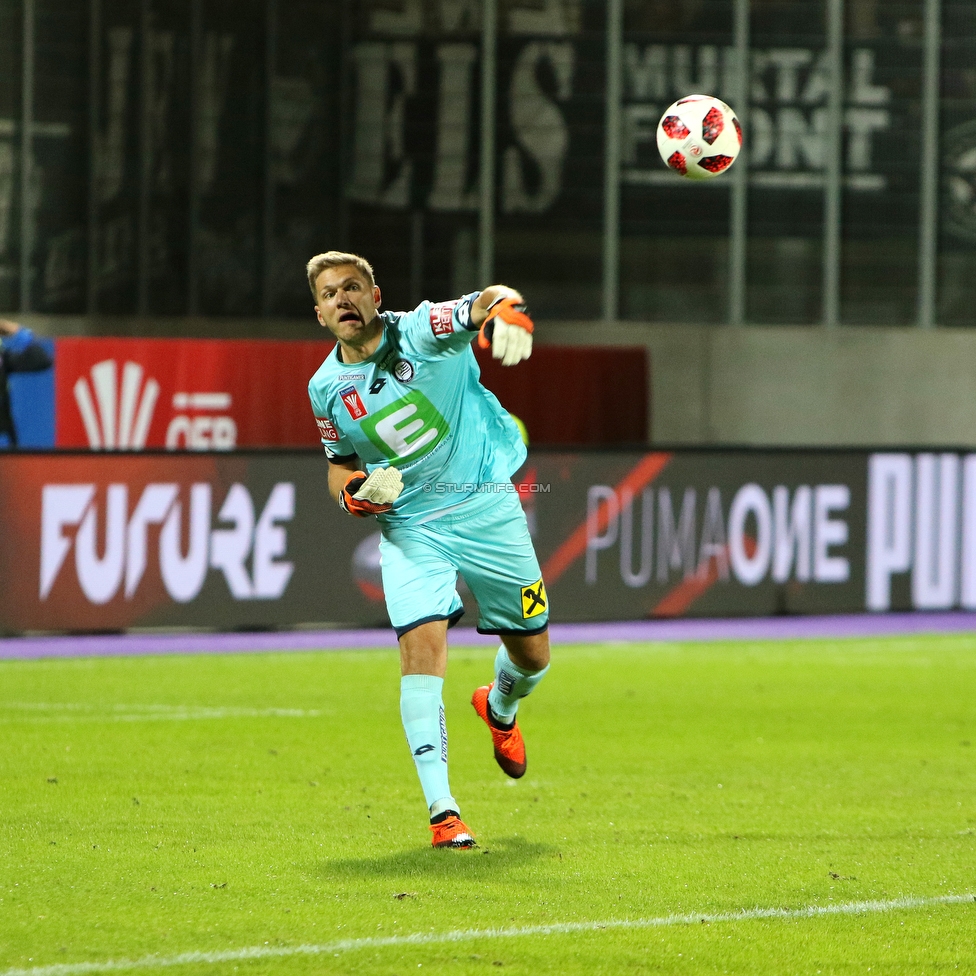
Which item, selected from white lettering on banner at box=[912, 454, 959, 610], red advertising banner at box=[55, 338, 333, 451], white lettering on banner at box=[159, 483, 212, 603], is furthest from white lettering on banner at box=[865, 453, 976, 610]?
red advertising banner at box=[55, 338, 333, 451]

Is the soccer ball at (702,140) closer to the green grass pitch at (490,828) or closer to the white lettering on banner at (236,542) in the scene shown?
the green grass pitch at (490,828)

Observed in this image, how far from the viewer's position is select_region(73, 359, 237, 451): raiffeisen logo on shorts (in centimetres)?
1878

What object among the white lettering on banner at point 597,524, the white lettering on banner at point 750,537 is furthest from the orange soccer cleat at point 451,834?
the white lettering on banner at point 750,537

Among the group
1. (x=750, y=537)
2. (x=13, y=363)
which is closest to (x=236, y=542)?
(x=13, y=363)

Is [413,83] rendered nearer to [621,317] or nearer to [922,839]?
[621,317]

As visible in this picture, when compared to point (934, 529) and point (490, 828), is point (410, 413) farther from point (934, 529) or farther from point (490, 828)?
point (934, 529)

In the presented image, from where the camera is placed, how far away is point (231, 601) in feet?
46.9

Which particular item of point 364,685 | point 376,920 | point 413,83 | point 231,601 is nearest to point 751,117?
point 413,83

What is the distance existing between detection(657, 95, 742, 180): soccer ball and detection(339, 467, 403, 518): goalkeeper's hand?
2254 mm

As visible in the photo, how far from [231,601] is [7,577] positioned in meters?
1.73

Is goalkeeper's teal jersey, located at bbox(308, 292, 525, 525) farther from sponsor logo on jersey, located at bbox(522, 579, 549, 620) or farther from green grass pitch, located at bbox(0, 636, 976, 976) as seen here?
green grass pitch, located at bbox(0, 636, 976, 976)

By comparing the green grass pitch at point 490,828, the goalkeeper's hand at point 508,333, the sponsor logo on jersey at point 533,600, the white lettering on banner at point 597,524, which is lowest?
the green grass pitch at point 490,828

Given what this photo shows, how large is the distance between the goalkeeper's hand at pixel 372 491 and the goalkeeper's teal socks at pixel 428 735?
0.65m

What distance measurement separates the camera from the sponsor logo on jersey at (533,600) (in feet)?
23.5
